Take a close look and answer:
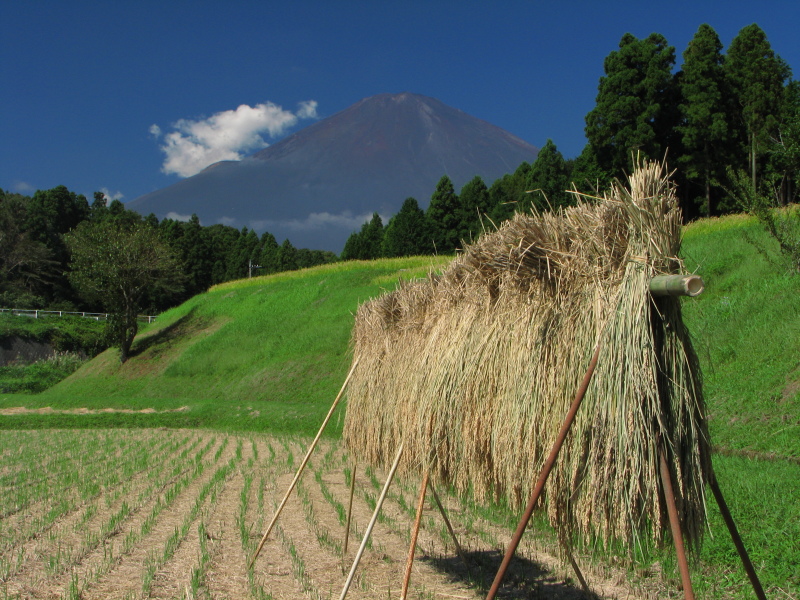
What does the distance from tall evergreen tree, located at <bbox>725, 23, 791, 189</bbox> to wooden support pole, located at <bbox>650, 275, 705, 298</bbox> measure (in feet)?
116

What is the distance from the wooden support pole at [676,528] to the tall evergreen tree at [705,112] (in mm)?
35949

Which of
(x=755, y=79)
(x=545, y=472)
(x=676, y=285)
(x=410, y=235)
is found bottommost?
(x=545, y=472)

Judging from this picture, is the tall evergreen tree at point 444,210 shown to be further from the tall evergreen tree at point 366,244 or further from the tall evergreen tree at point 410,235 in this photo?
the tall evergreen tree at point 366,244

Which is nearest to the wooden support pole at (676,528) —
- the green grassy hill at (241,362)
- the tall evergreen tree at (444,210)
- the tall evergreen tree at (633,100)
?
the green grassy hill at (241,362)

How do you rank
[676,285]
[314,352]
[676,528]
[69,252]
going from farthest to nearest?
[69,252]
[314,352]
[676,285]
[676,528]

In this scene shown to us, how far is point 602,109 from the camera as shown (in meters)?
37.1

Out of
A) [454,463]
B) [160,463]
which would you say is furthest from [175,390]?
[454,463]

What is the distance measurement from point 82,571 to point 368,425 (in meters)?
3.17

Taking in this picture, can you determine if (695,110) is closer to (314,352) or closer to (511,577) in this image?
(314,352)

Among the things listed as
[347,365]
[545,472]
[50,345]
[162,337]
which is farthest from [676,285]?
[50,345]

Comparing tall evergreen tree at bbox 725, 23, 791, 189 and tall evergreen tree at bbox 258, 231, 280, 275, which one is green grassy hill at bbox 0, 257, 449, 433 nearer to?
tall evergreen tree at bbox 725, 23, 791, 189

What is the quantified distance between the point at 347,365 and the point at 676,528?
65.7 ft

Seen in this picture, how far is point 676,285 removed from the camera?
3.19 metres

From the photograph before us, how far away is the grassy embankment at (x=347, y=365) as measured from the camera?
6270 mm
